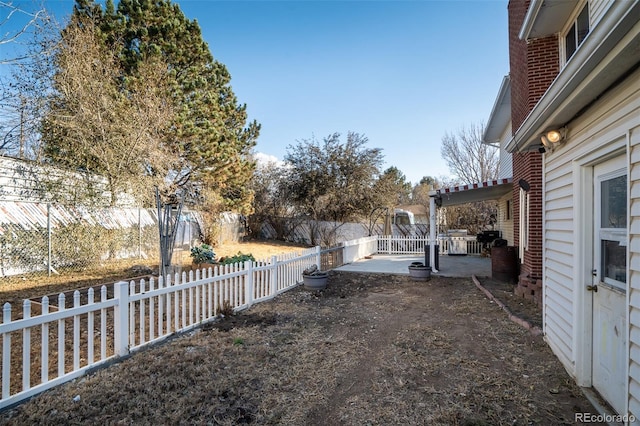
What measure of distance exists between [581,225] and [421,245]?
1204 centimetres

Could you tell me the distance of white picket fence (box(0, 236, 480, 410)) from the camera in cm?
266

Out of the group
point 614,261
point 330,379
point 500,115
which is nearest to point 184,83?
point 500,115

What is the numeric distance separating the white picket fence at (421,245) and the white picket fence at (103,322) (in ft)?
25.7

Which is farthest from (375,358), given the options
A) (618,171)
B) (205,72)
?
(205,72)

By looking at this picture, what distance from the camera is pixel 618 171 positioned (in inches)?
95.2

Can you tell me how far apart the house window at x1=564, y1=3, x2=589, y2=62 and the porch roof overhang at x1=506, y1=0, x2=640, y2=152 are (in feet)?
6.99

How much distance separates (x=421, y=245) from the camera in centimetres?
1469

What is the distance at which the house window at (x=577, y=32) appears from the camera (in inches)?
178

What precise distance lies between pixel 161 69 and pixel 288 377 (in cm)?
1226

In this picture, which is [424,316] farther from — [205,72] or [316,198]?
→ [205,72]

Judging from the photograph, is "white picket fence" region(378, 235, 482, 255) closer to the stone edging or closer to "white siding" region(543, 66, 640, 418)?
the stone edging

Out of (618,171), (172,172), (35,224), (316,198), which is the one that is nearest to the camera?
(618,171)

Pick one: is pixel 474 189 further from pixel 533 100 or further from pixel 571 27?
pixel 571 27

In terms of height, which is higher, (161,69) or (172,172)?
(161,69)
